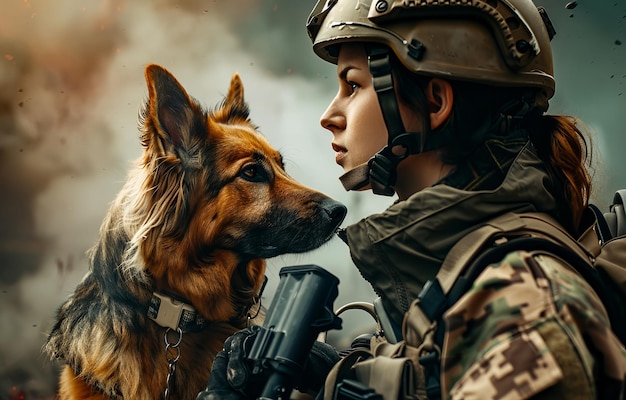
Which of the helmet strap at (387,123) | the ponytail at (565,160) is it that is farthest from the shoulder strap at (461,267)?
the helmet strap at (387,123)

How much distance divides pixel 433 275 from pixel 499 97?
634mm

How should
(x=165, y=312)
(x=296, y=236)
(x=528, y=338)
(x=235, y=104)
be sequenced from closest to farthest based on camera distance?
(x=528, y=338) < (x=165, y=312) < (x=296, y=236) < (x=235, y=104)

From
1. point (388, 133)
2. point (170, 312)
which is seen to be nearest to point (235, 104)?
point (170, 312)

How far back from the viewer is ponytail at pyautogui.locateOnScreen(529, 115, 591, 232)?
2059 mm

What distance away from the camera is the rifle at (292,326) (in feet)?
6.53

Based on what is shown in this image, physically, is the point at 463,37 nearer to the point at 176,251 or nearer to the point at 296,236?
the point at 296,236

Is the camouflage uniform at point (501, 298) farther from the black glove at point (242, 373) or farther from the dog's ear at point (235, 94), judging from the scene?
A: the dog's ear at point (235, 94)

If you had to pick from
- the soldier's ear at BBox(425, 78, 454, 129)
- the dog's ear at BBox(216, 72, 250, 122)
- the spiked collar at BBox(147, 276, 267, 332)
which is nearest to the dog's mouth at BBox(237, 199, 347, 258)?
the spiked collar at BBox(147, 276, 267, 332)

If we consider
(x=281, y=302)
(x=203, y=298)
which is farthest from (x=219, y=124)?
(x=281, y=302)

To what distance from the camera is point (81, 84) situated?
4336mm

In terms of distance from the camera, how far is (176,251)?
3.11m

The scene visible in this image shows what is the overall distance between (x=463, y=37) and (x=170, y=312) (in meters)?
1.74

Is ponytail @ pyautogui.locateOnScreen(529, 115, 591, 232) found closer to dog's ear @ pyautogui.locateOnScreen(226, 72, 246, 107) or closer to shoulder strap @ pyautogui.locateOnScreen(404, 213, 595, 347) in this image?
shoulder strap @ pyautogui.locateOnScreen(404, 213, 595, 347)

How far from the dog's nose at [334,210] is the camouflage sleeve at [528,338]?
169cm
